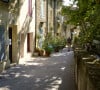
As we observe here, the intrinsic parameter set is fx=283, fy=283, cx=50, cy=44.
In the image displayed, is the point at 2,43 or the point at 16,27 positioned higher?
the point at 16,27

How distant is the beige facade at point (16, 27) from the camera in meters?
15.2

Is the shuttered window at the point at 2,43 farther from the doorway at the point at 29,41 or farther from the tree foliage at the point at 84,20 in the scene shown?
the doorway at the point at 29,41

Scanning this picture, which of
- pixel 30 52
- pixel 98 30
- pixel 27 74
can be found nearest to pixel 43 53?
pixel 30 52

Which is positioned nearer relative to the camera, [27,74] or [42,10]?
[27,74]

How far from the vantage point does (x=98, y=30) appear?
8438 mm

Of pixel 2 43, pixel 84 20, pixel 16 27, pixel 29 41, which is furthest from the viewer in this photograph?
pixel 29 41

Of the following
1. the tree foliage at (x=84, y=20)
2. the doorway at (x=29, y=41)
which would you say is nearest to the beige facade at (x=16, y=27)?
the doorway at (x=29, y=41)

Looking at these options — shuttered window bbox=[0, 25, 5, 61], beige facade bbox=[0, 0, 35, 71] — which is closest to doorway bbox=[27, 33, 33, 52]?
beige facade bbox=[0, 0, 35, 71]

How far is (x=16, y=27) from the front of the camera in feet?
58.1

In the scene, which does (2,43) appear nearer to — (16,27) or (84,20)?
(16,27)

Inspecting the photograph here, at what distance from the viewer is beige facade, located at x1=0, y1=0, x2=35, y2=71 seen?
1523 cm

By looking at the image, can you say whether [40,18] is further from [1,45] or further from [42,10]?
[1,45]

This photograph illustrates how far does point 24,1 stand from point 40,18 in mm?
6162

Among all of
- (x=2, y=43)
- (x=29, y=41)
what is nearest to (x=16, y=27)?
(x=2, y=43)
